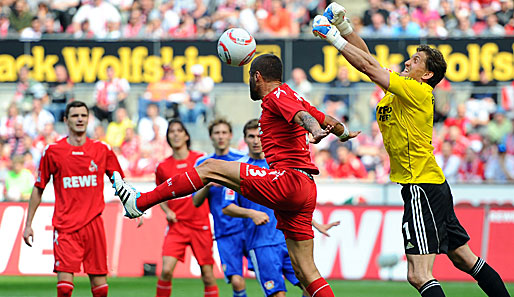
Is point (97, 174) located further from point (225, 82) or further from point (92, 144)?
point (225, 82)

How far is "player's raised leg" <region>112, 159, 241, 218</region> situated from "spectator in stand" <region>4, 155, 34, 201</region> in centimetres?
998

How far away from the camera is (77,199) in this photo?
935cm

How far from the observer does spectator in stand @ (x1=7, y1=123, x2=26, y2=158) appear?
18.6m

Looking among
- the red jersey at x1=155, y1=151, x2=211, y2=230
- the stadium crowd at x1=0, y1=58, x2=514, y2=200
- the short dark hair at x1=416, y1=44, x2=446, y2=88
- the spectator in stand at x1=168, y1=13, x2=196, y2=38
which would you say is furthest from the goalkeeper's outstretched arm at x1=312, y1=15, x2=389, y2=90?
the spectator in stand at x1=168, y1=13, x2=196, y2=38

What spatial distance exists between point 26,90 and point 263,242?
38.1ft

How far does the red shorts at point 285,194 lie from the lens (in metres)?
7.18

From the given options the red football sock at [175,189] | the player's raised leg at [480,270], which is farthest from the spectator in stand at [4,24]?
the player's raised leg at [480,270]

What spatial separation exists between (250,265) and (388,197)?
248 inches

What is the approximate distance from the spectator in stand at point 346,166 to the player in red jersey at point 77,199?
814 centimetres

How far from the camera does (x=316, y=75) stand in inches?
739

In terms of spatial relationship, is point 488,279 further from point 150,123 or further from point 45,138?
point 45,138

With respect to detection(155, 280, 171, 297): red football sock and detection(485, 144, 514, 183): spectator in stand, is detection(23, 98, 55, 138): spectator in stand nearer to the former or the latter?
detection(485, 144, 514, 183): spectator in stand

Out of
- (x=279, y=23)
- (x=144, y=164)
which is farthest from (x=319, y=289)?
(x=279, y=23)

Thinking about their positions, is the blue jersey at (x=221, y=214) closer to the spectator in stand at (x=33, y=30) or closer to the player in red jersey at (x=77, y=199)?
the player in red jersey at (x=77, y=199)
